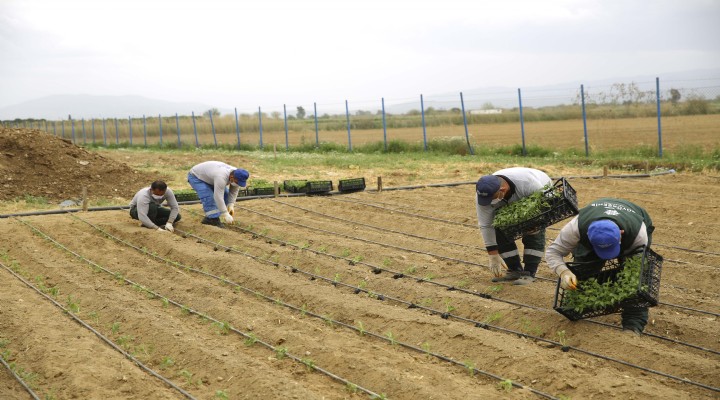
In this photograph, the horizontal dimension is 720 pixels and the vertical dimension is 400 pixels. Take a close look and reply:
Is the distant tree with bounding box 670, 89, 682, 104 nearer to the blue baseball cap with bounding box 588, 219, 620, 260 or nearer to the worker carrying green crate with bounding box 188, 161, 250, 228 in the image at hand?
the worker carrying green crate with bounding box 188, 161, 250, 228

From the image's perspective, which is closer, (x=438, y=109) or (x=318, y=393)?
(x=318, y=393)

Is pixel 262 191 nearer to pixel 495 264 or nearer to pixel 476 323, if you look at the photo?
pixel 495 264

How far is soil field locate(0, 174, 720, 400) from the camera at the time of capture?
508 centimetres

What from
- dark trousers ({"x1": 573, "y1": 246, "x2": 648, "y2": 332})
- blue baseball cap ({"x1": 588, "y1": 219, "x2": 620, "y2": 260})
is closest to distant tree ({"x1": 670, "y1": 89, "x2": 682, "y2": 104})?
dark trousers ({"x1": 573, "y1": 246, "x2": 648, "y2": 332})

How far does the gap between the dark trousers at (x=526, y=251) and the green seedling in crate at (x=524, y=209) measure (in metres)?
0.29

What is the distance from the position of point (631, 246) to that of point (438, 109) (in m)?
24.6

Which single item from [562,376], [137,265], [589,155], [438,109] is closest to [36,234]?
[137,265]

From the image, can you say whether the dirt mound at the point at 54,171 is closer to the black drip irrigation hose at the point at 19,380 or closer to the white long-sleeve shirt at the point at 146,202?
the white long-sleeve shirt at the point at 146,202

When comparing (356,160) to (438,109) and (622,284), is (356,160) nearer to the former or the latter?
(438,109)

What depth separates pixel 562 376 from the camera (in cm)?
502

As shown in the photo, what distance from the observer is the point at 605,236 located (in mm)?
5105

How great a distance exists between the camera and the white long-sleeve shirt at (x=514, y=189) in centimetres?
688

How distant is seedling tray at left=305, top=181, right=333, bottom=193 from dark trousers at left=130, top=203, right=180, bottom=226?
3192mm

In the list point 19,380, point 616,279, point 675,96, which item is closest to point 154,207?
point 19,380
